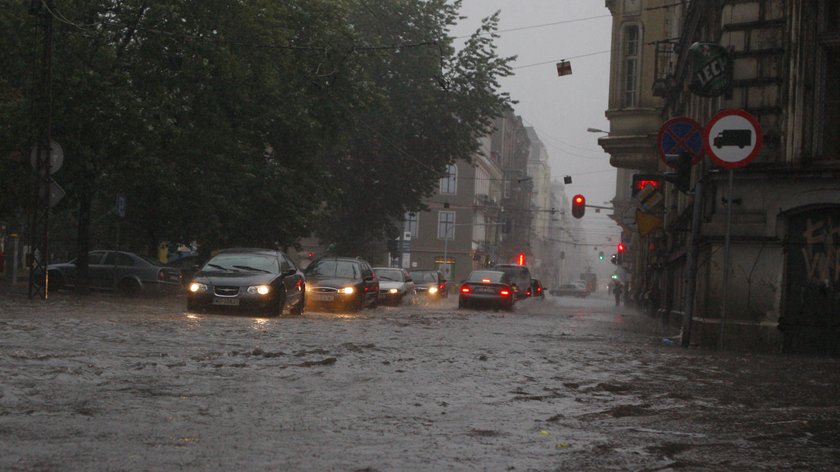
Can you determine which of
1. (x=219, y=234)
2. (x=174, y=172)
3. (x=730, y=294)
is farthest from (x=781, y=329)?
(x=219, y=234)

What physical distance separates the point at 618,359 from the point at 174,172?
64.2ft

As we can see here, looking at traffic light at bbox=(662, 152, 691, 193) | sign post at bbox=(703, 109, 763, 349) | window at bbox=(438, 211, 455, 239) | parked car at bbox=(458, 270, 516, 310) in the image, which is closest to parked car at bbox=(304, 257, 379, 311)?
parked car at bbox=(458, 270, 516, 310)

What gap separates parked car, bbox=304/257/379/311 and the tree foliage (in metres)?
4.35

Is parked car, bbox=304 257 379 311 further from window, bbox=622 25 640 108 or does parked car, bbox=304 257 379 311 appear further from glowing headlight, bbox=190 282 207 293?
window, bbox=622 25 640 108

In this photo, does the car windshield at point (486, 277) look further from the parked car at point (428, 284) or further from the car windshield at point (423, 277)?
the car windshield at point (423, 277)

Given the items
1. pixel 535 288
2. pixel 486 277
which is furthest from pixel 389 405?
pixel 535 288

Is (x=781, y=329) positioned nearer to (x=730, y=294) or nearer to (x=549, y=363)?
(x=730, y=294)

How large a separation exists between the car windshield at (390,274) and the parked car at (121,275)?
8.70 meters

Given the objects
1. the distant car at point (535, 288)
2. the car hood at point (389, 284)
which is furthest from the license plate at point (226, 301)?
the distant car at point (535, 288)

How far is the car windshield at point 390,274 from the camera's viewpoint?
131ft

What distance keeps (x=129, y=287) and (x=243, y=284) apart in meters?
12.0

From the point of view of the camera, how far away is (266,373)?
35.8 ft

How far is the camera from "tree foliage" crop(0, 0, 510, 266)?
29844 mm

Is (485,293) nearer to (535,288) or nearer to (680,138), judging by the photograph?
(535,288)
